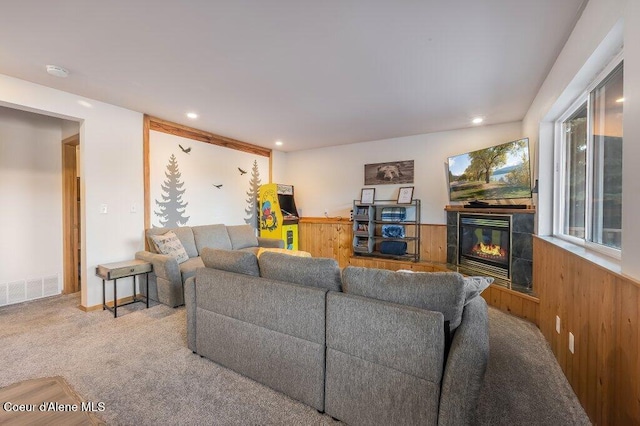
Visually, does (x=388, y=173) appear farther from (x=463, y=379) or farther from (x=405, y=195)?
(x=463, y=379)

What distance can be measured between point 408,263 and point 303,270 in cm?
315

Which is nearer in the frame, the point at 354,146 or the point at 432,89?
the point at 432,89

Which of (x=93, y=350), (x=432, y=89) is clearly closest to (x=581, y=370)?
(x=432, y=89)

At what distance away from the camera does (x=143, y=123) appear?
3.70 meters

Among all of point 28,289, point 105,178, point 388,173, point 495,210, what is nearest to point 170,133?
point 105,178

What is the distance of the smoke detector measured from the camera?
240cm

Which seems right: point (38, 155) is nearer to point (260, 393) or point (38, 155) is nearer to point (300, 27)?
point (300, 27)

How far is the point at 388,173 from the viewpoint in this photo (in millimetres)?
5047

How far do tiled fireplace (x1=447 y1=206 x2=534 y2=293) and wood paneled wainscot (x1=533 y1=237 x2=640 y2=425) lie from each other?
974 millimetres

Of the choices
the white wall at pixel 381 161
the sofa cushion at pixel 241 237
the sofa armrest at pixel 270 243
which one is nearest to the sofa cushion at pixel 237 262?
the sofa cushion at pixel 241 237

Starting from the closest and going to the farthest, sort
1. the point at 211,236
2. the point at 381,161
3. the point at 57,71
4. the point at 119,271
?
the point at 57,71, the point at 119,271, the point at 211,236, the point at 381,161

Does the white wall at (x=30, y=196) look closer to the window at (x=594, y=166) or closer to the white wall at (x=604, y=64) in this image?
the white wall at (x=604, y=64)

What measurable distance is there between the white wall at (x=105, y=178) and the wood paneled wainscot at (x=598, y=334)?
4.43 m

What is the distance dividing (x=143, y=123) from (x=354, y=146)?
3.56 m
